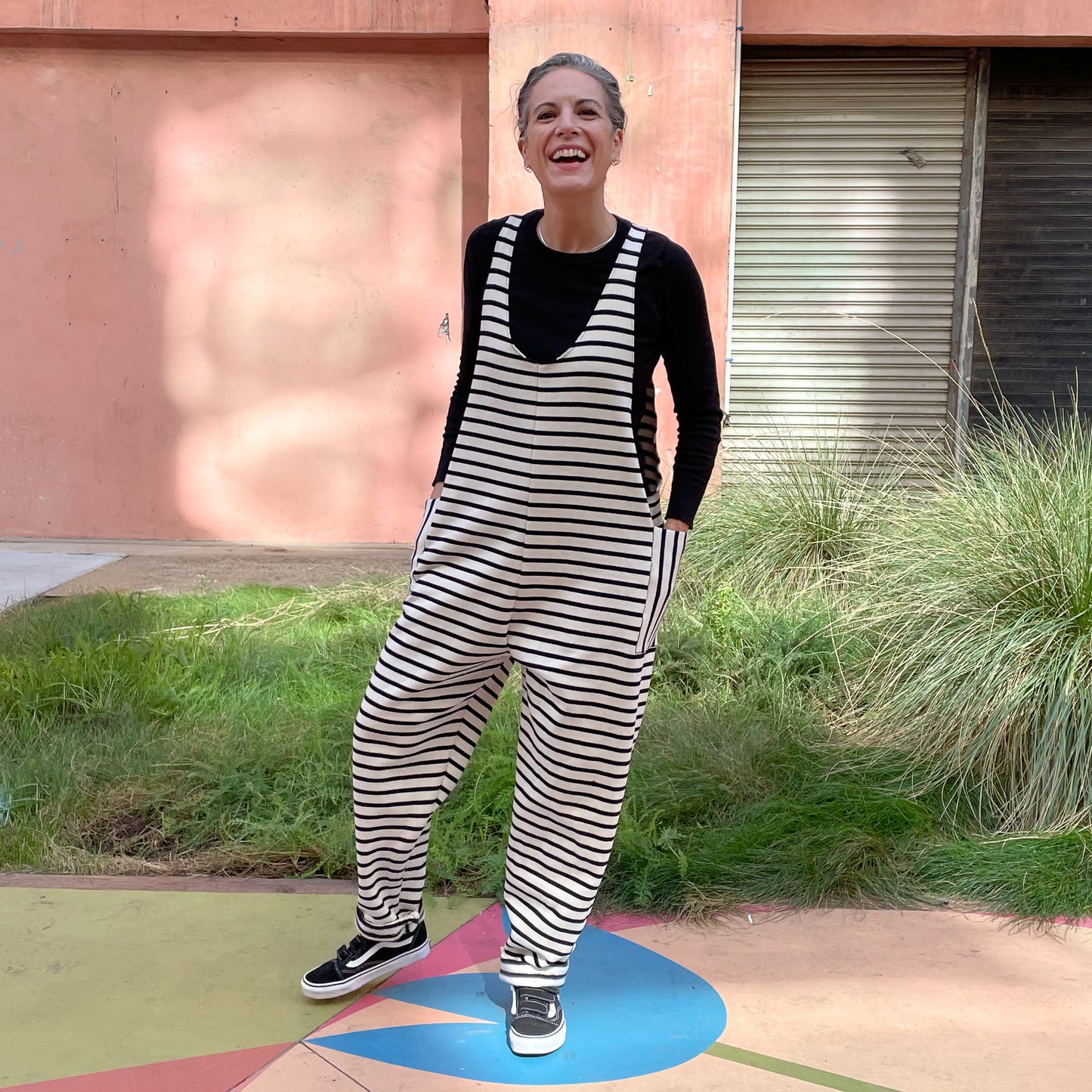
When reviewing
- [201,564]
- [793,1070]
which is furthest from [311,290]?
[793,1070]

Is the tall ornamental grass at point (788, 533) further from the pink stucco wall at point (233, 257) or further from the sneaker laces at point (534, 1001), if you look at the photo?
the sneaker laces at point (534, 1001)

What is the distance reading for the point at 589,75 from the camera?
2.28 metres

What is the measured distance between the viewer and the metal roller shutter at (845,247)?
25.2 feet

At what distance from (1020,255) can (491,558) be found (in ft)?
21.5

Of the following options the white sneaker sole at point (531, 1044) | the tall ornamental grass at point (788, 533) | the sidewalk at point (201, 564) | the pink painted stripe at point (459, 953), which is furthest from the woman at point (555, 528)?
the sidewalk at point (201, 564)

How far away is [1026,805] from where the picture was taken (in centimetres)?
346

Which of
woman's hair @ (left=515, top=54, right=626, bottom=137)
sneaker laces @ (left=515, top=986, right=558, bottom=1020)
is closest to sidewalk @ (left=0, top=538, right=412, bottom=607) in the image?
sneaker laces @ (left=515, top=986, right=558, bottom=1020)

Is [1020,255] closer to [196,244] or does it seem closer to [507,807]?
[196,244]

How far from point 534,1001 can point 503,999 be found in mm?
191

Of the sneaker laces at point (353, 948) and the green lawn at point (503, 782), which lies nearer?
the sneaker laces at point (353, 948)

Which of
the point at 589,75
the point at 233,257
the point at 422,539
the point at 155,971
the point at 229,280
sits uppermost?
the point at 233,257

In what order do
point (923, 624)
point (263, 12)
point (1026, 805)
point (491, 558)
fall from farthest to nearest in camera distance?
point (263, 12) < point (923, 624) < point (1026, 805) < point (491, 558)

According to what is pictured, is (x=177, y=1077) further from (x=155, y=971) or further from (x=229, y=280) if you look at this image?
(x=229, y=280)

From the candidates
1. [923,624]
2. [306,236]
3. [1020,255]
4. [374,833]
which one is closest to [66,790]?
[374,833]
